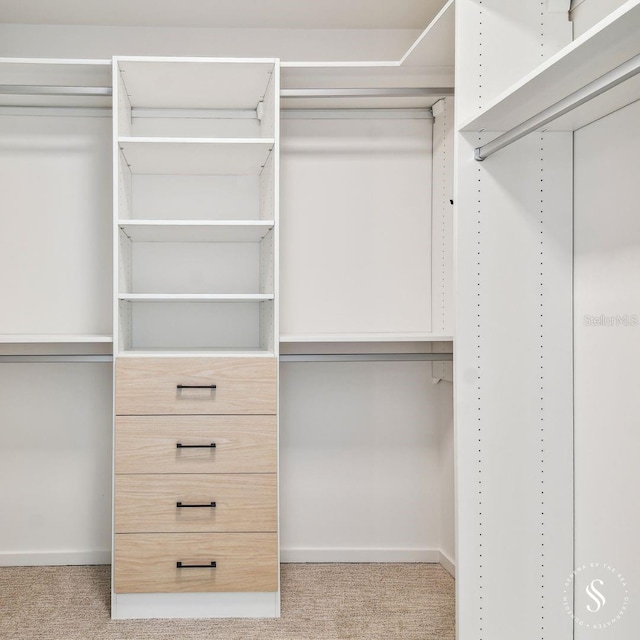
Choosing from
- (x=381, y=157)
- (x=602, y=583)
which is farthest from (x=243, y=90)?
(x=602, y=583)

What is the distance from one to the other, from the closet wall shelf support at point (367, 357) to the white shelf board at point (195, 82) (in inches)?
43.9

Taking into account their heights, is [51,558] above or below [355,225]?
below

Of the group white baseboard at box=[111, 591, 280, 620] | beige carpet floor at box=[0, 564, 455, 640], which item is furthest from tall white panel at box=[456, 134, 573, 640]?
white baseboard at box=[111, 591, 280, 620]

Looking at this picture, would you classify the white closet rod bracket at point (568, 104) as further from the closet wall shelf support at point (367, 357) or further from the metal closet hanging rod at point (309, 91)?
the closet wall shelf support at point (367, 357)

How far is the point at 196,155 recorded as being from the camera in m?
2.68

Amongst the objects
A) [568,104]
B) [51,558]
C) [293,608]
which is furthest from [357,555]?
[568,104]

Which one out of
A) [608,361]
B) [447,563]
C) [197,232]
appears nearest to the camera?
[608,361]

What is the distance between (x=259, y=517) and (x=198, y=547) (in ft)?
0.84

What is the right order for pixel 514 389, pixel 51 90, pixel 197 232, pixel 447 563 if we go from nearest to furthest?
pixel 514 389
pixel 51 90
pixel 197 232
pixel 447 563

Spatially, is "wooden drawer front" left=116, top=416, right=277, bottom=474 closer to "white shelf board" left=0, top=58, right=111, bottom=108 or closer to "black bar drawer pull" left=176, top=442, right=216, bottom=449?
"black bar drawer pull" left=176, top=442, right=216, bottom=449

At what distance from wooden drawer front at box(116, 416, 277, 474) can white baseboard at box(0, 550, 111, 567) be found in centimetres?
81

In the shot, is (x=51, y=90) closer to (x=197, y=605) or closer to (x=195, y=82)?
(x=195, y=82)

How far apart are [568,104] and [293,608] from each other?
6.81 feet

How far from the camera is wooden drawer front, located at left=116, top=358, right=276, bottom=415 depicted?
2.49 m
